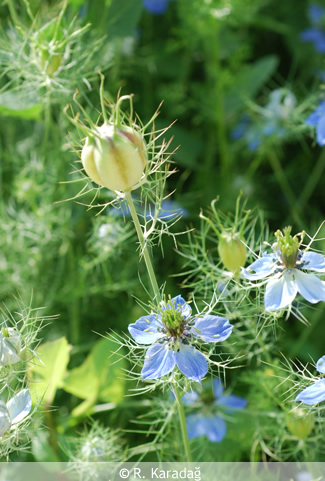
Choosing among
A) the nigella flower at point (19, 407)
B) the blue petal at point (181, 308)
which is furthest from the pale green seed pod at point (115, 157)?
the nigella flower at point (19, 407)

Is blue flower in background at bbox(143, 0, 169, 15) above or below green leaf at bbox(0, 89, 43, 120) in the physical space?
below

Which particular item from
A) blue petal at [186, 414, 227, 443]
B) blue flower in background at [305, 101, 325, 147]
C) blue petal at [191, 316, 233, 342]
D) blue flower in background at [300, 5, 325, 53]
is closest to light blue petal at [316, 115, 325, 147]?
blue flower in background at [305, 101, 325, 147]

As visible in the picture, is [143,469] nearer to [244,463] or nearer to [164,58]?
[244,463]

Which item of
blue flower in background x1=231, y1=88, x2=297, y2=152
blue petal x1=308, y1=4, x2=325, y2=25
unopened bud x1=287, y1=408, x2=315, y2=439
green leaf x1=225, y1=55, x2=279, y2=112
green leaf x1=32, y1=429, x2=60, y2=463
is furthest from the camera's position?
blue petal x1=308, y1=4, x2=325, y2=25

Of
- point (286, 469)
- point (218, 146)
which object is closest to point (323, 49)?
point (218, 146)

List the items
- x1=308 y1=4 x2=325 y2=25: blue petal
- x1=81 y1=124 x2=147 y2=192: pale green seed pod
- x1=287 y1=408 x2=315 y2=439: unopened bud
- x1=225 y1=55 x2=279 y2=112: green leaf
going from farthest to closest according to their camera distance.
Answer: x1=308 y1=4 x2=325 y2=25: blue petal < x1=225 y1=55 x2=279 y2=112: green leaf < x1=287 y1=408 x2=315 y2=439: unopened bud < x1=81 y1=124 x2=147 y2=192: pale green seed pod

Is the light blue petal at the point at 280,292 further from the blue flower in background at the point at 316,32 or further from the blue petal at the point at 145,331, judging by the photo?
the blue flower in background at the point at 316,32

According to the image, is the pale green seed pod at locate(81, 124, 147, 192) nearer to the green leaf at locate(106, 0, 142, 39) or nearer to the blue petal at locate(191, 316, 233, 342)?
the blue petal at locate(191, 316, 233, 342)
